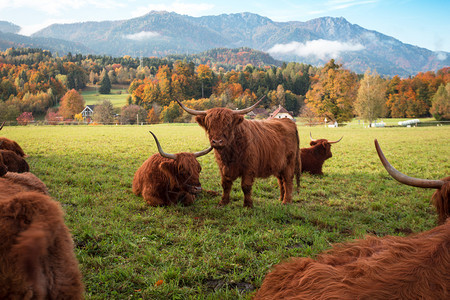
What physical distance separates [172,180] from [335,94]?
54138 millimetres

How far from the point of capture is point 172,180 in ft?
19.2

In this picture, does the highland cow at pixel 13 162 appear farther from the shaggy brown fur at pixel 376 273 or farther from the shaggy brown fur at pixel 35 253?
the shaggy brown fur at pixel 376 273

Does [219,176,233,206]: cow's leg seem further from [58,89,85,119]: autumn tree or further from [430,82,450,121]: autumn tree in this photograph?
[430,82,450,121]: autumn tree

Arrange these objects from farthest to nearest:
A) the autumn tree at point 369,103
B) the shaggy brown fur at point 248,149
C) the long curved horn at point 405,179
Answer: the autumn tree at point 369,103, the shaggy brown fur at point 248,149, the long curved horn at point 405,179

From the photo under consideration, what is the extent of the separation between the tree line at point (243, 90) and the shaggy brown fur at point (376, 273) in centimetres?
3201

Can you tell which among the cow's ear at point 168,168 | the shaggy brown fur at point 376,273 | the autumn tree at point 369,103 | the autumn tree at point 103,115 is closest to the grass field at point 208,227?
the cow's ear at point 168,168

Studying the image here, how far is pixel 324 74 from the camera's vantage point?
55562 mm

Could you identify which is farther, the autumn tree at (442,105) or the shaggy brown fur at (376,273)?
the autumn tree at (442,105)

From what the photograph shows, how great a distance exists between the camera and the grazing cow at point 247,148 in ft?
18.1

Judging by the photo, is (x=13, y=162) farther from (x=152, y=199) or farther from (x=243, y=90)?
(x=243, y=90)

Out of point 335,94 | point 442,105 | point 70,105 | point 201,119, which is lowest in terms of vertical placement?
point 201,119

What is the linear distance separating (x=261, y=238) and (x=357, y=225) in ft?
6.76

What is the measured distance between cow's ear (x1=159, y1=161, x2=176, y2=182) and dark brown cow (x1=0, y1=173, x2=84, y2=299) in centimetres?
403

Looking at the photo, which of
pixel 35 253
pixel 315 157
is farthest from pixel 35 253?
pixel 315 157
